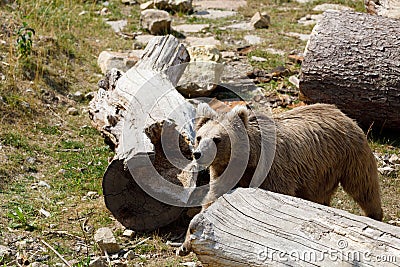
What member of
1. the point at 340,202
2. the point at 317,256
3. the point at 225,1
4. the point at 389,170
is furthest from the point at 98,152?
the point at 225,1

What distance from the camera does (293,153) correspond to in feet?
17.3

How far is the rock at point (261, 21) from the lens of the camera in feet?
36.0

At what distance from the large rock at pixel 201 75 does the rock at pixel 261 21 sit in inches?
93.7

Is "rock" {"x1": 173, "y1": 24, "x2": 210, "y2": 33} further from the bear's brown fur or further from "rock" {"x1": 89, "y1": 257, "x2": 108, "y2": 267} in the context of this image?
"rock" {"x1": 89, "y1": 257, "x2": 108, "y2": 267}

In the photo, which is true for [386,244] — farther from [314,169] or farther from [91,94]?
[91,94]

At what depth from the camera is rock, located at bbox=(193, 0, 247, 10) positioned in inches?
487

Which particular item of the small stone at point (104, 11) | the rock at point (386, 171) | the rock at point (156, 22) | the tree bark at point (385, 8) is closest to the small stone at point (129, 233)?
the rock at point (386, 171)

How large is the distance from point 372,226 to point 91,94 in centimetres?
553

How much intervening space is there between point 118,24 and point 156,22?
0.94 metres

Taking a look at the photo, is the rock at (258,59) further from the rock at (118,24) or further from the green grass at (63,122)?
the rock at (118,24)

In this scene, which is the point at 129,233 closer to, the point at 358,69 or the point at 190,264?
the point at 190,264

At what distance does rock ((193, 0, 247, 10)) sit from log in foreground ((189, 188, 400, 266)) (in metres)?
8.55

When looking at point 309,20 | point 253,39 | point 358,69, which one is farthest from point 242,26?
point 358,69

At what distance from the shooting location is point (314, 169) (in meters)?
5.41
